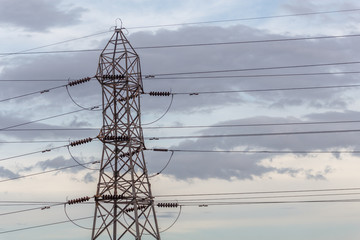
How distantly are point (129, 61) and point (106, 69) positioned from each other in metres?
2.63

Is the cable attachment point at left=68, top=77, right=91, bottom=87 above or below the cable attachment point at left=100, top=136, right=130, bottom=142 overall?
above

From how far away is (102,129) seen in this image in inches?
2667

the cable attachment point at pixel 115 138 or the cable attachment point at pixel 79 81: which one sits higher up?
the cable attachment point at pixel 79 81

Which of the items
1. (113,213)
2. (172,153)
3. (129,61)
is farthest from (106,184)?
(129,61)

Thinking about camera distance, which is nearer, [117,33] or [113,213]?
[113,213]

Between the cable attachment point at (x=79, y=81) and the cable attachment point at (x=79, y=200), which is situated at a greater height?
the cable attachment point at (x=79, y=81)

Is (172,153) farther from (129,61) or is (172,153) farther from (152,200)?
(129,61)

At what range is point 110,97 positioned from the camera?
68.4m

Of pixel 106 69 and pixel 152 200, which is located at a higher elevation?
pixel 106 69

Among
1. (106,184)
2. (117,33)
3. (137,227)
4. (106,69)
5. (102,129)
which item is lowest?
(137,227)

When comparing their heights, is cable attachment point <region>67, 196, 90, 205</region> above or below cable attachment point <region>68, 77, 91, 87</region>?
below

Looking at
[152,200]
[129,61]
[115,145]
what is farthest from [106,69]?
[152,200]

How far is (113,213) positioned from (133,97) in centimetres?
1185

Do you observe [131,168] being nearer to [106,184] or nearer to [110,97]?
[106,184]
